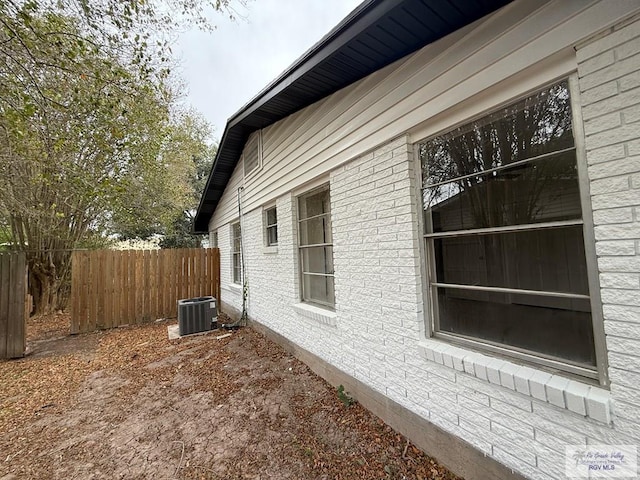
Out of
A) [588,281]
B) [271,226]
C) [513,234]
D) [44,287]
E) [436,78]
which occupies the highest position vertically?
[436,78]

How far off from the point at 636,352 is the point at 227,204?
8379 millimetres

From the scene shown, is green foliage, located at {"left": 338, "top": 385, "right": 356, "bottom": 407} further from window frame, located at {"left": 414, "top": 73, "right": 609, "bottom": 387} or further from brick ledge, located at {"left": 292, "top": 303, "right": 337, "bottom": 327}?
window frame, located at {"left": 414, "top": 73, "right": 609, "bottom": 387}

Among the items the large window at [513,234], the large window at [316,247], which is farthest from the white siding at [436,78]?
the large window at [316,247]

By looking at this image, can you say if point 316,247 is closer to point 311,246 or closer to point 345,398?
point 311,246

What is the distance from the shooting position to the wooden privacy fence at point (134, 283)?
703 cm

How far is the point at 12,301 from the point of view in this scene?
5.12m

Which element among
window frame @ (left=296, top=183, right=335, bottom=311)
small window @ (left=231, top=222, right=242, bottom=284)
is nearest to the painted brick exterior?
window frame @ (left=296, top=183, right=335, bottom=311)

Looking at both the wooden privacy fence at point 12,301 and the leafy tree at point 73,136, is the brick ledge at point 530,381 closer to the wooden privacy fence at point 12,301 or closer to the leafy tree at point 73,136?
the leafy tree at point 73,136

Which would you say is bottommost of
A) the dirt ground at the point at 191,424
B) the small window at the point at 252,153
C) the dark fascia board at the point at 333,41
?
the dirt ground at the point at 191,424

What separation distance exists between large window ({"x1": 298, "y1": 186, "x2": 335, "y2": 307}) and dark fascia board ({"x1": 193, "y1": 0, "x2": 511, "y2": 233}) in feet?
4.73

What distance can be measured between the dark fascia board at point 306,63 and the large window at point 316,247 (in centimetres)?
144

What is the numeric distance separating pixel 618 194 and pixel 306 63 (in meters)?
2.78

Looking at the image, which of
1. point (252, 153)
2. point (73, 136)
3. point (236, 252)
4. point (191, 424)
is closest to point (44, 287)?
point (236, 252)

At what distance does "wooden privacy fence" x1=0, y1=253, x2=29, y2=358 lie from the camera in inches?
200
